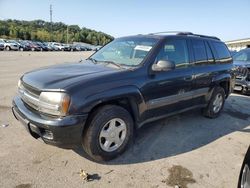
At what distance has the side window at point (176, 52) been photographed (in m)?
4.48

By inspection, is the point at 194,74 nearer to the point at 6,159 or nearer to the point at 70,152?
the point at 70,152

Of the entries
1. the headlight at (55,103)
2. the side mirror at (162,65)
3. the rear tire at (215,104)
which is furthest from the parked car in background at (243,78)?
the headlight at (55,103)

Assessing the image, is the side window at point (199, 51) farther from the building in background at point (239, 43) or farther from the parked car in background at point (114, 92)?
the building in background at point (239, 43)

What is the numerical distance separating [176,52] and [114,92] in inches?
67.5

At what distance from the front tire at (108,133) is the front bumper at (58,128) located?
7.2 inches

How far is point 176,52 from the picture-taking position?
15.7 ft

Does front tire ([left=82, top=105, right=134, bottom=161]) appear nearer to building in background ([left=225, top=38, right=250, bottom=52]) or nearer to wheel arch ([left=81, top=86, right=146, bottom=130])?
wheel arch ([left=81, top=86, right=146, bottom=130])

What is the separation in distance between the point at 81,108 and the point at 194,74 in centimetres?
263

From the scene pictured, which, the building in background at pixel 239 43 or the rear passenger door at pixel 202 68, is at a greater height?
the rear passenger door at pixel 202 68

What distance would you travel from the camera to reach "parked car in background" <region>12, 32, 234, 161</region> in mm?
3324

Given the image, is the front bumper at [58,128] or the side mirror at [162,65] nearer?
the front bumper at [58,128]

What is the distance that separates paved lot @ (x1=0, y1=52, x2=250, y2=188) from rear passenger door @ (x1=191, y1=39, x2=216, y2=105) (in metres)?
0.74

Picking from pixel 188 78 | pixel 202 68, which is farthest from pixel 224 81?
pixel 188 78

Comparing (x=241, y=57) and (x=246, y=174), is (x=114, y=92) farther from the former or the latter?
(x=241, y=57)
